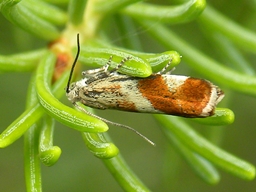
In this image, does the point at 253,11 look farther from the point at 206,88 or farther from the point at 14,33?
the point at 14,33

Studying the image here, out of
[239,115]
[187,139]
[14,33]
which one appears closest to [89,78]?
[187,139]

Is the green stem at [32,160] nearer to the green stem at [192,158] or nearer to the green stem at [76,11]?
the green stem at [76,11]

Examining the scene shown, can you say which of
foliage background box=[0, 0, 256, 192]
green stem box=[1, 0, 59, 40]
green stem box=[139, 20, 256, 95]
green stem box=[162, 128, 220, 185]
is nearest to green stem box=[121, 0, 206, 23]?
green stem box=[139, 20, 256, 95]

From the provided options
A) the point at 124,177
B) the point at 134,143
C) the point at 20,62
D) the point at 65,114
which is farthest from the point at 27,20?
the point at 134,143

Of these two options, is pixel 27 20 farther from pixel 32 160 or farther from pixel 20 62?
pixel 32 160

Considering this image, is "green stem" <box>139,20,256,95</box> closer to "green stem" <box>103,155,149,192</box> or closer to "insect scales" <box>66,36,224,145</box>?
"insect scales" <box>66,36,224,145</box>
